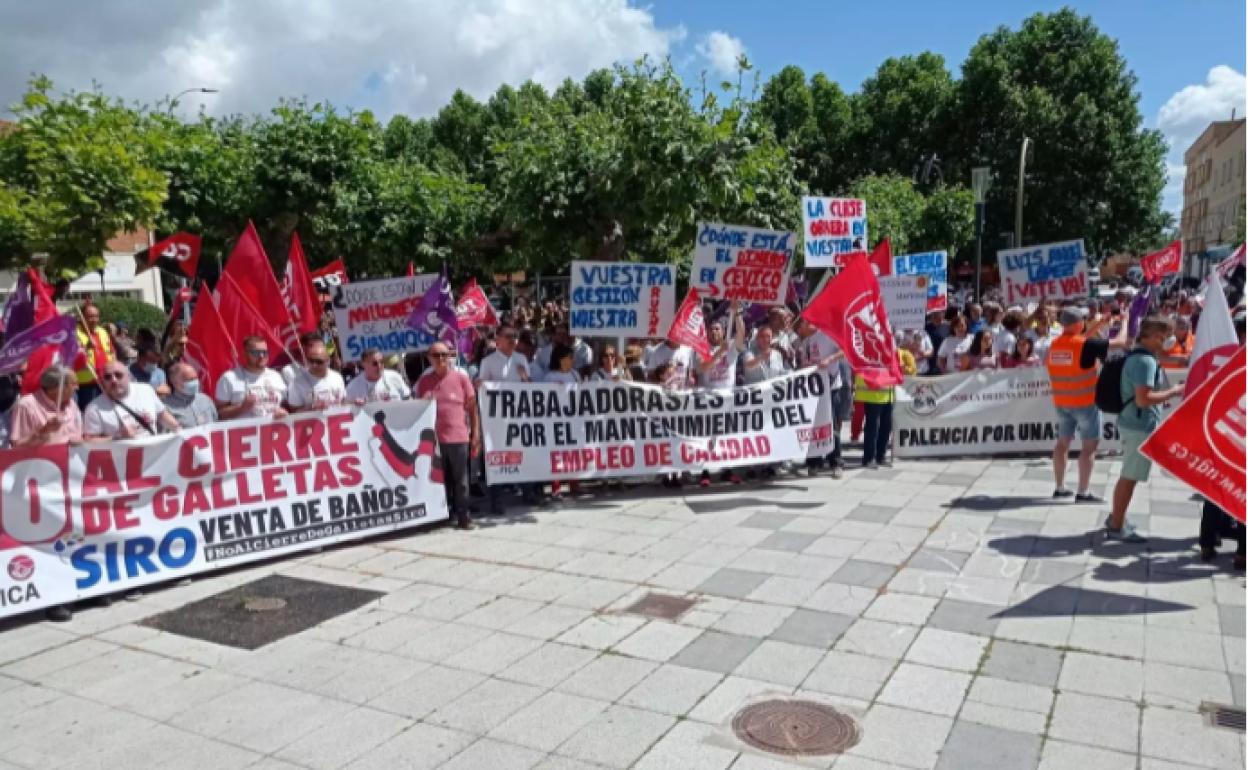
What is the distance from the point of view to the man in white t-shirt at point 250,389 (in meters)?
7.45

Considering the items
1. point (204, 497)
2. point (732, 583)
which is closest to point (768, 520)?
point (732, 583)

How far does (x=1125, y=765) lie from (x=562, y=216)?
8286 millimetres

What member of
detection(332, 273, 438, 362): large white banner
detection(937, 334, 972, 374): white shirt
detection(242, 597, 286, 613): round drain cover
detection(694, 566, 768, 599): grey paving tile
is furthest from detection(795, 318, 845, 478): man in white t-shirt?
detection(242, 597, 286, 613): round drain cover

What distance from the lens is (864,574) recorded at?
257 inches

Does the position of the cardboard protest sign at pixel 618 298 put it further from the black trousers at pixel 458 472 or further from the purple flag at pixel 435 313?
the black trousers at pixel 458 472

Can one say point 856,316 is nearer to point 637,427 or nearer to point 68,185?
point 637,427

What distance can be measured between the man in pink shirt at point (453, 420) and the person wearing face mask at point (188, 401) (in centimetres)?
177

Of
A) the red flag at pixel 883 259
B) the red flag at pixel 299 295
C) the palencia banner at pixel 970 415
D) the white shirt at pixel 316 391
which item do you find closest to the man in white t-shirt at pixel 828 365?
the palencia banner at pixel 970 415

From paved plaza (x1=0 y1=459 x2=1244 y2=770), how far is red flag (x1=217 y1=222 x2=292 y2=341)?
2257mm

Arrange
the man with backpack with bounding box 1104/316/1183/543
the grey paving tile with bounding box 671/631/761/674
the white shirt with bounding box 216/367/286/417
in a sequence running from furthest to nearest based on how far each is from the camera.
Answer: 1. the white shirt with bounding box 216/367/286/417
2. the man with backpack with bounding box 1104/316/1183/543
3. the grey paving tile with bounding box 671/631/761/674

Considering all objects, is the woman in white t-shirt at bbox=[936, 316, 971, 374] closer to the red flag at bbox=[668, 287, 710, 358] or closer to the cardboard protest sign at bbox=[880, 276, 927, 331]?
the cardboard protest sign at bbox=[880, 276, 927, 331]

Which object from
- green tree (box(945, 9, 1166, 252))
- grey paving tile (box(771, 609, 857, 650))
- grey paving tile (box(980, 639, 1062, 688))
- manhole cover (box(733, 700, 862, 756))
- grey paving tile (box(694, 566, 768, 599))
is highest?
green tree (box(945, 9, 1166, 252))

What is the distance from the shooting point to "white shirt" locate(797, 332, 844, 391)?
999 cm

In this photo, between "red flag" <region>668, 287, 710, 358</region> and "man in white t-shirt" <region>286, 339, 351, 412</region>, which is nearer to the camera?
"man in white t-shirt" <region>286, 339, 351, 412</region>
